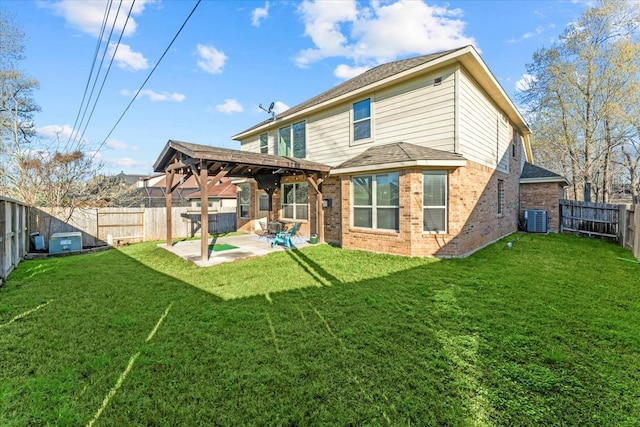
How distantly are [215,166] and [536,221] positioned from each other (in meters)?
14.7

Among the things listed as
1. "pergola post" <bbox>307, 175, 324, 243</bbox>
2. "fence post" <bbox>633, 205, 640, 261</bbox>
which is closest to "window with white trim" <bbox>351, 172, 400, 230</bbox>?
"pergola post" <bbox>307, 175, 324, 243</bbox>

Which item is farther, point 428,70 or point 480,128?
point 480,128

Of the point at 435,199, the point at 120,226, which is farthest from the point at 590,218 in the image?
the point at 120,226

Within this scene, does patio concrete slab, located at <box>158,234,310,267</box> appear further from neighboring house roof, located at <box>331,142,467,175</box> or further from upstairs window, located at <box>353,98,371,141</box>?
upstairs window, located at <box>353,98,371,141</box>

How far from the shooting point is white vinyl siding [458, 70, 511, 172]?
321 inches

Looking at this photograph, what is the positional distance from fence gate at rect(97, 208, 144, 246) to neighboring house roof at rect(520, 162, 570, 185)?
1886 cm

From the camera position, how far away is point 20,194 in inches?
481

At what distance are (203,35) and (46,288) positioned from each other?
7472 millimetres

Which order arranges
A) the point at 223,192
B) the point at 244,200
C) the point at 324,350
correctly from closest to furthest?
1. the point at 324,350
2. the point at 244,200
3. the point at 223,192

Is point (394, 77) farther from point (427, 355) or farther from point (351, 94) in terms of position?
point (427, 355)

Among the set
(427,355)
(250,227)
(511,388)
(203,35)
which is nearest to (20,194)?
(250,227)

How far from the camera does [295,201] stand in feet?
40.7

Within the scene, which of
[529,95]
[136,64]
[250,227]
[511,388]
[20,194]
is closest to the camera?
[511,388]

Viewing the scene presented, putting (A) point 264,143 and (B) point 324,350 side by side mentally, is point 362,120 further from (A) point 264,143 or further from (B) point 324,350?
(B) point 324,350
